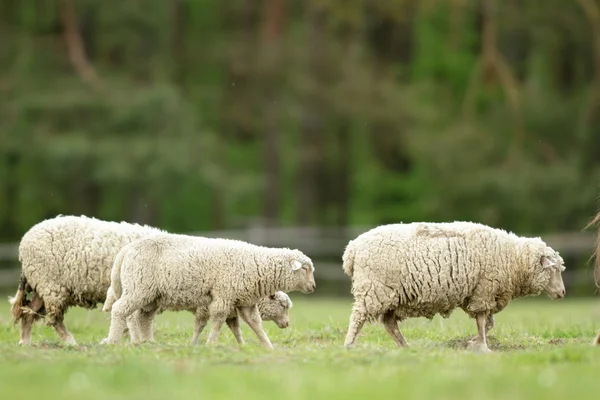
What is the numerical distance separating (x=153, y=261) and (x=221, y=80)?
2731 cm

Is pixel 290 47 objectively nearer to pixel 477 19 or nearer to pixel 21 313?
pixel 477 19

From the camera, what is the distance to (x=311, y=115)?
3306 centimetres

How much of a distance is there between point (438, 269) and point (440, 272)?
1.5 inches

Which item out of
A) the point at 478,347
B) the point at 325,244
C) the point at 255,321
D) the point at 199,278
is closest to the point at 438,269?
the point at 478,347

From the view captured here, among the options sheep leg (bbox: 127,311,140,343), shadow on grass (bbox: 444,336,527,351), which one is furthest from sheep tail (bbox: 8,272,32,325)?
shadow on grass (bbox: 444,336,527,351)

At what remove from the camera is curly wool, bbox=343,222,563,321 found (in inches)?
452

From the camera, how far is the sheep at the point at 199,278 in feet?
38.5

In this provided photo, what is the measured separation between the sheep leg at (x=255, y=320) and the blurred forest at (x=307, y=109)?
55.5 feet

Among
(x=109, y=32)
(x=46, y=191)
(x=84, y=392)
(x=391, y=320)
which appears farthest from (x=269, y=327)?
(x=109, y=32)

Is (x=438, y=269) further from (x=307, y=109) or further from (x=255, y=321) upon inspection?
(x=307, y=109)

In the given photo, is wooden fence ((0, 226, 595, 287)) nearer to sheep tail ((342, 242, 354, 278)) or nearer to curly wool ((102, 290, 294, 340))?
curly wool ((102, 290, 294, 340))

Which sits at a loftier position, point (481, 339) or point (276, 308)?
point (276, 308)

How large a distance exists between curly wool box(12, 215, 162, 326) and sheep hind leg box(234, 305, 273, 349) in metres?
1.84

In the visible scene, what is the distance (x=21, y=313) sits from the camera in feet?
42.5
